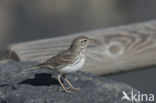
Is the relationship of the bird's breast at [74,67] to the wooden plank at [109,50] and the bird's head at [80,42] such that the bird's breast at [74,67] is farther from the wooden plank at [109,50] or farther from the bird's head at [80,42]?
the wooden plank at [109,50]

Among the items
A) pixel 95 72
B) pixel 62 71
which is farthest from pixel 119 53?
pixel 62 71

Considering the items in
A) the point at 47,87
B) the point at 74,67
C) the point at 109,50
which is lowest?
the point at 47,87

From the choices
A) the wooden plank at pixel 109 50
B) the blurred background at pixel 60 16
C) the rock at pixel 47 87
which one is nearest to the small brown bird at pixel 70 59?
the rock at pixel 47 87

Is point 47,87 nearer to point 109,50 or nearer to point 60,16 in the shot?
point 109,50

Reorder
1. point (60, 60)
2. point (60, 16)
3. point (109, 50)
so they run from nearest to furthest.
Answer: point (60, 60) → point (109, 50) → point (60, 16)

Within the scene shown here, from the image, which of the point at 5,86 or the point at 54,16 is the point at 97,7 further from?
the point at 5,86

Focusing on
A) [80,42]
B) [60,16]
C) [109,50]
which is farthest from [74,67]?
[60,16]
